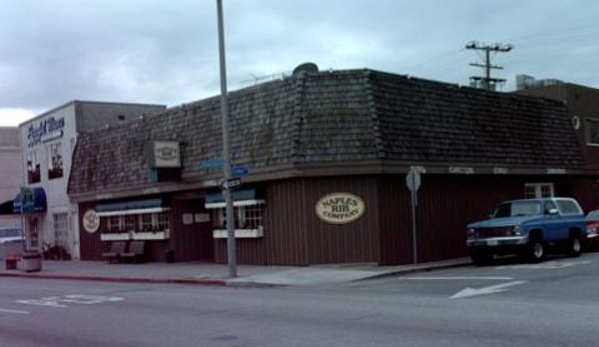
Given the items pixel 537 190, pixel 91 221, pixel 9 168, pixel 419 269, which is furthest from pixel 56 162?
pixel 537 190

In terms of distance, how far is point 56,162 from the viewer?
116 ft

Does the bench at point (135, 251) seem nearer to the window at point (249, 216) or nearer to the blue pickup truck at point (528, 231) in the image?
the window at point (249, 216)

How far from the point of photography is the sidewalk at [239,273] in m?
18.9

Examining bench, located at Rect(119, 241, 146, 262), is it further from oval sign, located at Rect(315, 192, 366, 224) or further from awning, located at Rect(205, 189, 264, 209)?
oval sign, located at Rect(315, 192, 366, 224)

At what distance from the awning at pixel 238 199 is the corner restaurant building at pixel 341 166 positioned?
0.18 ft

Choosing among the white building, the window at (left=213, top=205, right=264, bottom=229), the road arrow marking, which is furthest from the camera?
the white building

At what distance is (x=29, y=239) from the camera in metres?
39.2

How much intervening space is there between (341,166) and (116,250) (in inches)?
506

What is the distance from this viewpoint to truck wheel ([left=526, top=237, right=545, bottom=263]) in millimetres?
20109

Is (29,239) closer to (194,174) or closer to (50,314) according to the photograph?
(194,174)

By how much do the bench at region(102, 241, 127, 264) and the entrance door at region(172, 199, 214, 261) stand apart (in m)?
3.19

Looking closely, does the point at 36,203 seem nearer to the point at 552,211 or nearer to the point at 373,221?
the point at 373,221

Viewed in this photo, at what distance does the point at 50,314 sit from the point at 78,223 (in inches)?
787

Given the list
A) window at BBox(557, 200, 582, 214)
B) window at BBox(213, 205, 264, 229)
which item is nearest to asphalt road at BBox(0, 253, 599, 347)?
window at BBox(557, 200, 582, 214)
